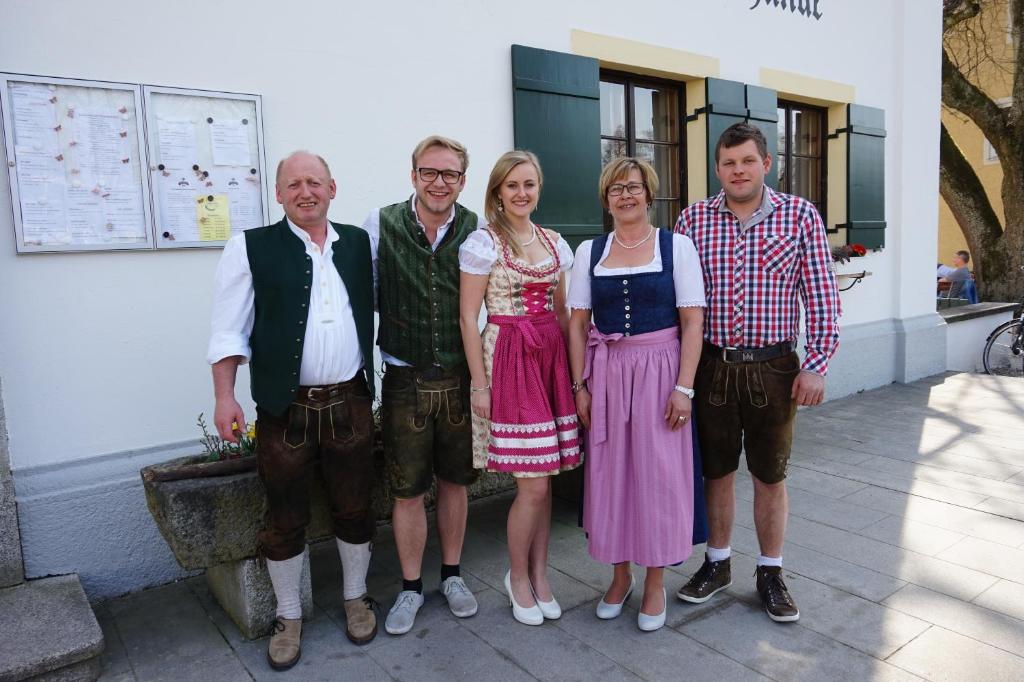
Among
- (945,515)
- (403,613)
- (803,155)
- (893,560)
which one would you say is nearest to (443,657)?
(403,613)

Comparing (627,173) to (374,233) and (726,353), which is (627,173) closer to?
(726,353)

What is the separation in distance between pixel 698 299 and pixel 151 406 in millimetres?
2329

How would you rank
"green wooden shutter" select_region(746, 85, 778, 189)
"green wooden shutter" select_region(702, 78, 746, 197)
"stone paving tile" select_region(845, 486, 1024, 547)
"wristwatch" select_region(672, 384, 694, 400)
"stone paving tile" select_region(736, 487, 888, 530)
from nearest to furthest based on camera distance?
"wristwatch" select_region(672, 384, 694, 400), "stone paving tile" select_region(845, 486, 1024, 547), "stone paving tile" select_region(736, 487, 888, 530), "green wooden shutter" select_region(702, 78, 746, 197), "green wooden shutter" select_region(746, 85, 778, 189)

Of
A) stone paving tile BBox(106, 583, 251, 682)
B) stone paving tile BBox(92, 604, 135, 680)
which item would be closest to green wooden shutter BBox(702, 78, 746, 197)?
stone paving tile BBox(106, 583, 251, 682)

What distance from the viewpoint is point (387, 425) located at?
2820 mm

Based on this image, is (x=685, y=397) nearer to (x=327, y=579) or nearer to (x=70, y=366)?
(x=327, y=579)

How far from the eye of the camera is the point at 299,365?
2.52 metres

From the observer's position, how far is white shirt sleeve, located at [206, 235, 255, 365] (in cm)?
246

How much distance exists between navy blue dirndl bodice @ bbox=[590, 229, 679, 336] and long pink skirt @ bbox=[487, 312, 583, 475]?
233 millimetres

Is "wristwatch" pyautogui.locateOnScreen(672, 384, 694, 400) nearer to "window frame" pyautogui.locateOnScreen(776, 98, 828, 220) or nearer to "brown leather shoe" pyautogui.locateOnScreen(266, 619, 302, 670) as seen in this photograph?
"brown leather shoe" pyautogui.locateOnScreen(266, 619, 302, 670)

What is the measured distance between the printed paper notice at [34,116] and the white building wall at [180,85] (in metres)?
0.08

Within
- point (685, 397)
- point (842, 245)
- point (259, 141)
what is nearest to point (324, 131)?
point (259, 141)

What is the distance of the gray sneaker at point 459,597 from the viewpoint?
9.57ft

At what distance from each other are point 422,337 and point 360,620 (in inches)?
41.7
